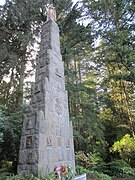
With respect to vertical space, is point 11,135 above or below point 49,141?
above

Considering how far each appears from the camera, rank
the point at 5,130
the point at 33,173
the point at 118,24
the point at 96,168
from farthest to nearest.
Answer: the point at 118,24
the point at 96,168
the point at 5,130
the point at 33,173

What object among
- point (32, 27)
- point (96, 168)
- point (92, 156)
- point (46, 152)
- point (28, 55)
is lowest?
point (96, 168)

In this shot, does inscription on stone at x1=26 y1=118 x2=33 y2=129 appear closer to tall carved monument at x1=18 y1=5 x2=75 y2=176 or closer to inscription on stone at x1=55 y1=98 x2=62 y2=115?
tall carved monument at x1=18 y1=5 x2=75 y2=176

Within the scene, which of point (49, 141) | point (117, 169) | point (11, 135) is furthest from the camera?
point (117, 169)

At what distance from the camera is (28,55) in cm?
910

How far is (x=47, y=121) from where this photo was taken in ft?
10.3

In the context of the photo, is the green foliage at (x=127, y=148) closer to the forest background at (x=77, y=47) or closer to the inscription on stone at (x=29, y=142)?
the forest background at (x=77, y=47)

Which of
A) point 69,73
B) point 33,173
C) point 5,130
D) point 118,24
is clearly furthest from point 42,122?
point 118,24

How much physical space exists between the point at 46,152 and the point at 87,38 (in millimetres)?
6530

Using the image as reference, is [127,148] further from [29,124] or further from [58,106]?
[29,124]

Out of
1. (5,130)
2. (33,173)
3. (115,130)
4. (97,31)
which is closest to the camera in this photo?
(33,173)

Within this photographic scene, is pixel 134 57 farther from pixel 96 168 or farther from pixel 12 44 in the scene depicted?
pixel 12 44

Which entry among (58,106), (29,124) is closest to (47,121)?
(29,124)

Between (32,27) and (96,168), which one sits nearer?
(96,168)
